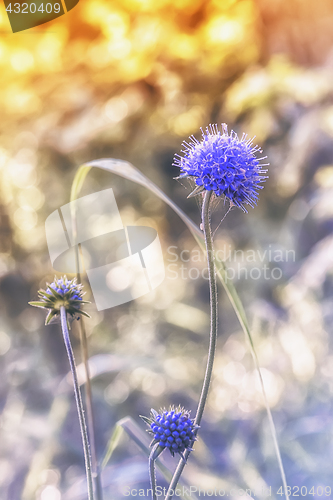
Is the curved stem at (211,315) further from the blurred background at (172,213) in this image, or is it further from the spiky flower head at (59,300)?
the blurred background at (172,213)

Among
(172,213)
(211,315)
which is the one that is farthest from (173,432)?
(172,213)

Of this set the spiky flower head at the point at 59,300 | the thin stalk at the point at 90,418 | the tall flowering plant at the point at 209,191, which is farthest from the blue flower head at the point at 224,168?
the thin stalk at the point at 90,418

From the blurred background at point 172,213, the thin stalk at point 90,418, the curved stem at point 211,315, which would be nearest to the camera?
the curved stem at point 211,315

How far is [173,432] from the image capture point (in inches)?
13.8

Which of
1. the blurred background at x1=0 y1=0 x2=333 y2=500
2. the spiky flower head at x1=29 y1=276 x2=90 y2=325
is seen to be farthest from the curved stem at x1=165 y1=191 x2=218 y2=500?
the blurred background at x1=0 y1=0 x2=333 y2=500

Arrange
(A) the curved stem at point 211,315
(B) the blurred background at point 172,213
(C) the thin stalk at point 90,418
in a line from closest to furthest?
1. (A) the curved stem at point 211,315
2. (C) the thin stalk at point 90,418
3. (B) the blurred background at point 172,213

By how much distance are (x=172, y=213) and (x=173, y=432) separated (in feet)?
1.75

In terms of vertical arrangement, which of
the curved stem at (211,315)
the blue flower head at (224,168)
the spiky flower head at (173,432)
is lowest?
the spiky flower head at (173,432)

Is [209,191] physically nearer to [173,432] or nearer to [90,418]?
[173,432]

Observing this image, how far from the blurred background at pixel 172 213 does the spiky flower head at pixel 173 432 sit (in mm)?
371

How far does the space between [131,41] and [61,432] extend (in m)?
0.81

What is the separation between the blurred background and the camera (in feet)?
2.30

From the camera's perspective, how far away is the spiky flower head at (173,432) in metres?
0.35

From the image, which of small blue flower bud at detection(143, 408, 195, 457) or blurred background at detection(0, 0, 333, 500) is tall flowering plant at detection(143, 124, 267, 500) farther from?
blurred background at detection(0, 0, 333, 500)
